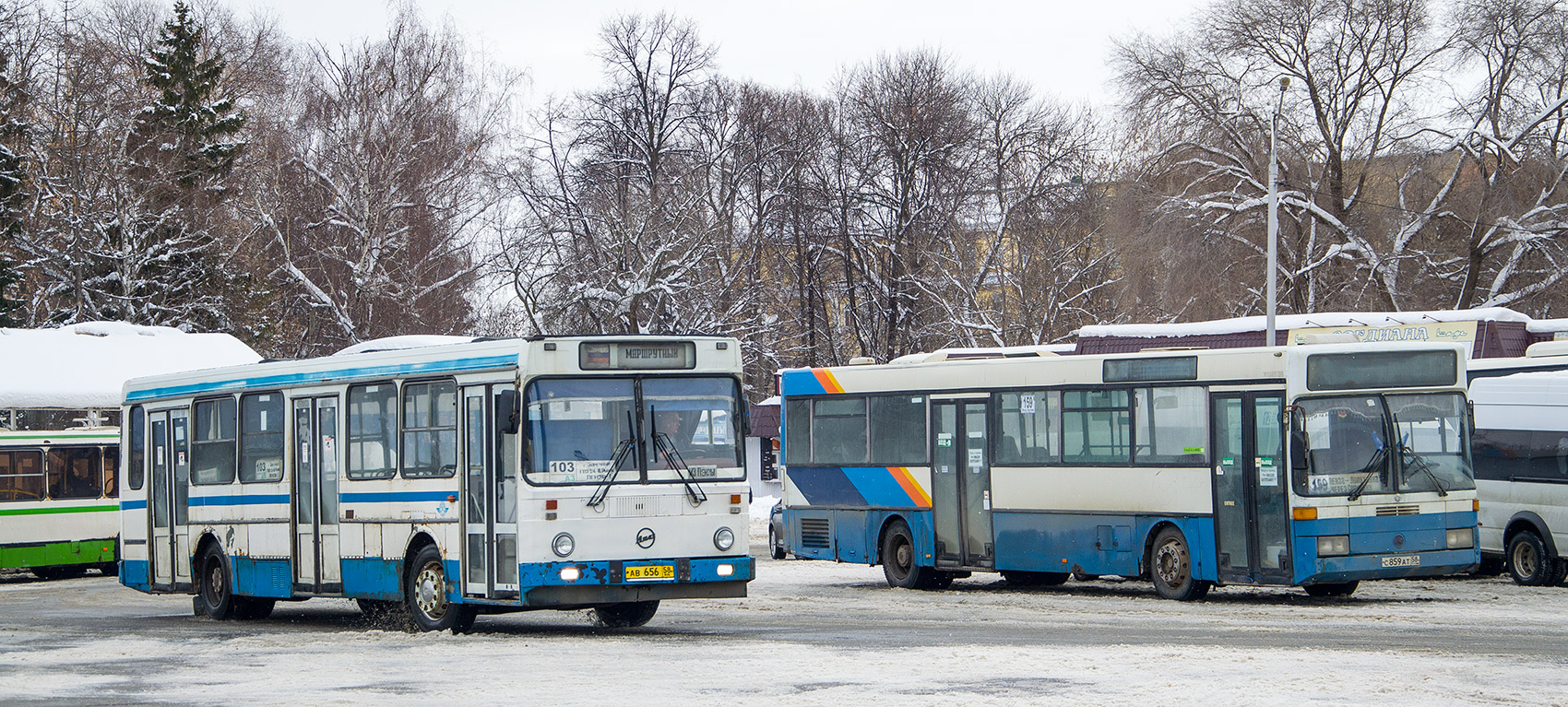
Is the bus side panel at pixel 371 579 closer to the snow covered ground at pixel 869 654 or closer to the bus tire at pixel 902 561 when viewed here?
the snow covered ground at pixel 869 654

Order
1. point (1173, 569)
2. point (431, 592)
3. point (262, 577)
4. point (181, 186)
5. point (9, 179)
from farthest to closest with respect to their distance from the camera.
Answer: point (181, 186) → point (9, 179) → point (1173, 569) → point (262, 577) → point (431, 592)

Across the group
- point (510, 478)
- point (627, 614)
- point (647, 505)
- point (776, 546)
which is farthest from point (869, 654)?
point (776, 546)

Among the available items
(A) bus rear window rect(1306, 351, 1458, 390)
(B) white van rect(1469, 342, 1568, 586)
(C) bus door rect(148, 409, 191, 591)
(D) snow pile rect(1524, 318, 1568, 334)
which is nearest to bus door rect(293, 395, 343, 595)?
(C) bus door rect(148, 409, 191, 591)

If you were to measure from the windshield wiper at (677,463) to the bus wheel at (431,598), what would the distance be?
2230mm

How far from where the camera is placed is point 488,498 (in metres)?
15.1

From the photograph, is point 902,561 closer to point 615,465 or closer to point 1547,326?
point 615,465

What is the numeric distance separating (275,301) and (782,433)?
3072 cm

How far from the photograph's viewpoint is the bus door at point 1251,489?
1778cm

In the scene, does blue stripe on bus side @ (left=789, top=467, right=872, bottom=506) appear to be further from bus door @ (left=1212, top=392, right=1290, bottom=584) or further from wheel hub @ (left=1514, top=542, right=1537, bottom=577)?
wheel hub @ (left=1514, top=542, right=1537, bottom=577)

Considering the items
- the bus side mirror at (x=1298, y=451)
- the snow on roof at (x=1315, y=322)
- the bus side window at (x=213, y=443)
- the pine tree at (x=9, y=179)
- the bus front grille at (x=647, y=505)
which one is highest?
the pine tree at (x=9, y=179)

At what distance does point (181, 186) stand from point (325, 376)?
32828 mm

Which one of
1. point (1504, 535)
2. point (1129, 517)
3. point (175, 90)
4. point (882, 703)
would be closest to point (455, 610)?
point (882, 703)

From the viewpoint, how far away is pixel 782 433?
2412 cm

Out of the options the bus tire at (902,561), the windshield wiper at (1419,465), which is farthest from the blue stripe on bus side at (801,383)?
the windshield wiper at (1419,465)
